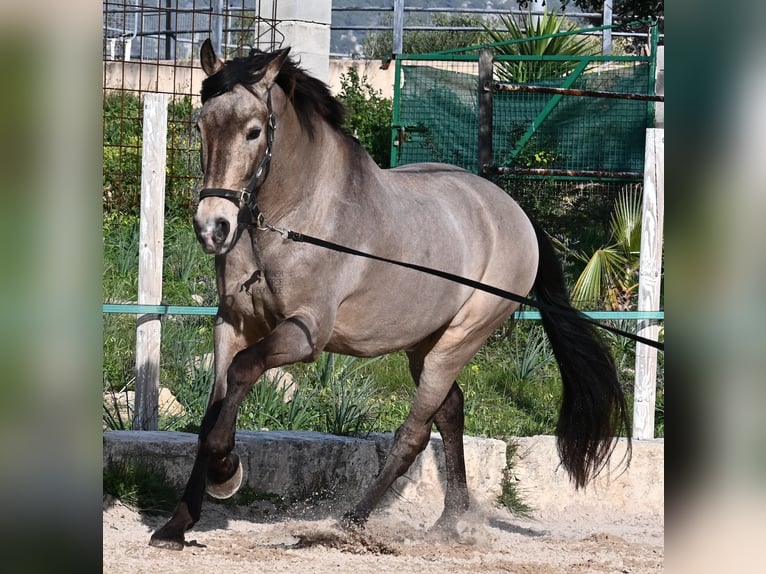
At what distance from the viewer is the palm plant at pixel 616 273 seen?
764cm

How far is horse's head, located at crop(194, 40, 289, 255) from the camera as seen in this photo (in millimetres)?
3529

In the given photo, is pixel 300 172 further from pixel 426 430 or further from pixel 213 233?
pixel 426 430

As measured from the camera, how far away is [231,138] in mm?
3686

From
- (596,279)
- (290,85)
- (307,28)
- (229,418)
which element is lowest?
(229,418)

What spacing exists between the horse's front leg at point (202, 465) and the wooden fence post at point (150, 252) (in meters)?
1.24

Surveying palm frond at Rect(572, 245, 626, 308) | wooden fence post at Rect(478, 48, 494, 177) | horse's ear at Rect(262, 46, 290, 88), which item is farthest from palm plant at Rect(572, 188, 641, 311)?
horse's ear at Rect(262, 46, 290, 88)

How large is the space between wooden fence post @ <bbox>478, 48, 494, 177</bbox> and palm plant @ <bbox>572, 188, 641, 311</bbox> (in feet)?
3.57

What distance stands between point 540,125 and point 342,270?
226 inches

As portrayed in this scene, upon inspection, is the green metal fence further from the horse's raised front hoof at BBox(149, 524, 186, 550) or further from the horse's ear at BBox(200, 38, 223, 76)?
the horse's raised front hoof at BBox(149, 524, 186, 550)

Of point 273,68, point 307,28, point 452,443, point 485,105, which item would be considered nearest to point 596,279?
point 485,105

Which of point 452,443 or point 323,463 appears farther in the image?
point 323,463

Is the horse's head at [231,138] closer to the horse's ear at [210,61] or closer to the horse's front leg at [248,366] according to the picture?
the horse's ear at [210,61]
